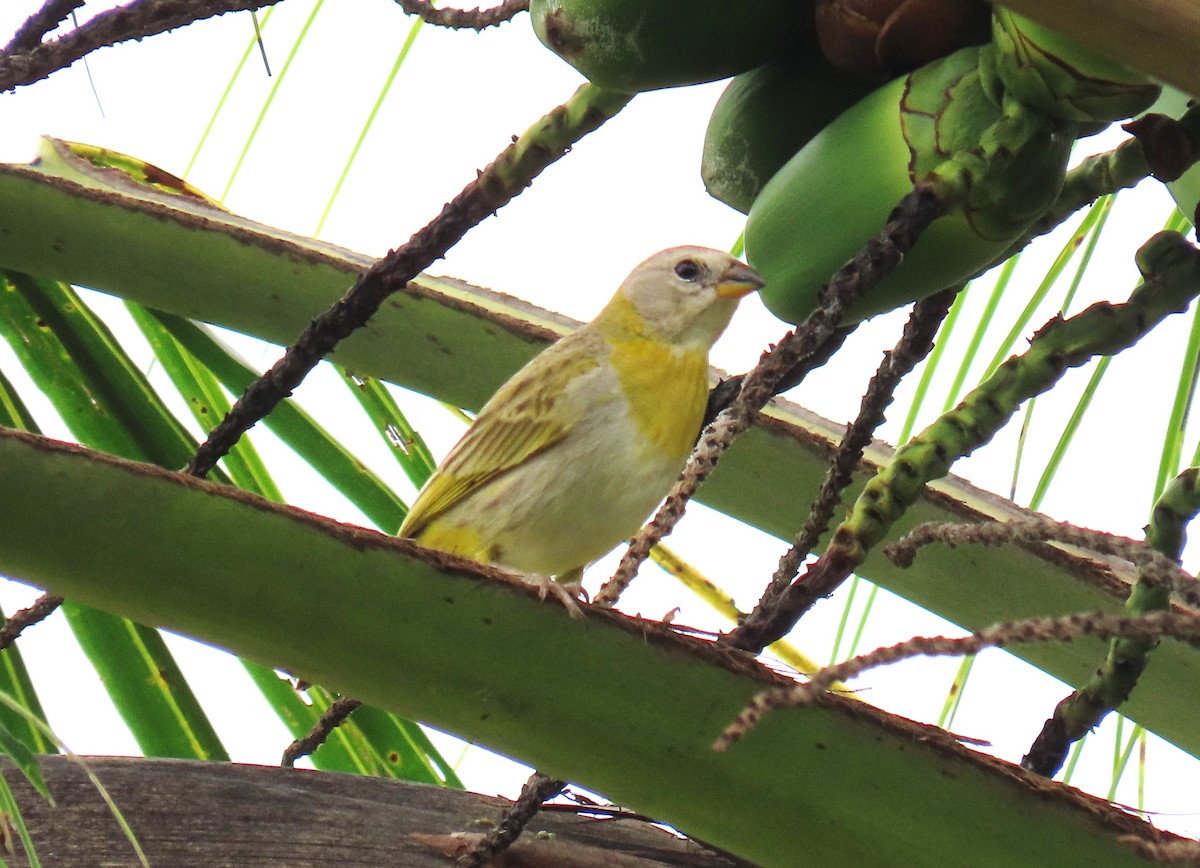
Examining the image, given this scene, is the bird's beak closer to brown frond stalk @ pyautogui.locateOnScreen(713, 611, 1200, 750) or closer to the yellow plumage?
the yellow plumage

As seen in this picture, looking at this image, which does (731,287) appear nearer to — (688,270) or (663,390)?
(688,270)

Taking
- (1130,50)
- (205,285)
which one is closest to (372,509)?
(205,285)

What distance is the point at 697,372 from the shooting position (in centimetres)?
319

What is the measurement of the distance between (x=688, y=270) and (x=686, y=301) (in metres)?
0.12

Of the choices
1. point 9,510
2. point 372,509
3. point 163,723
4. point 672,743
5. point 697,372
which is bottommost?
point 672,743

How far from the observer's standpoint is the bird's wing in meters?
2.92

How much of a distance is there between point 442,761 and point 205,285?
0.78 meters

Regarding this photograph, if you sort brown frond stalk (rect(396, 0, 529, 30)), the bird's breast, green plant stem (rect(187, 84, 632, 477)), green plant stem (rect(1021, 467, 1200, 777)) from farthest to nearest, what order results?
the bird's breast, brown frond stalk (rect(396, 0, 529, 30)), green plant stem (rect(187, 84, 632, 477)), green plant stem (rect(1021, 467, 1200, 777))

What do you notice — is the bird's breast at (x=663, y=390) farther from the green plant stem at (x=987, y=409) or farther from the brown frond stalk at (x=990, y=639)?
the brown frond stalk at (x=990, y=639)

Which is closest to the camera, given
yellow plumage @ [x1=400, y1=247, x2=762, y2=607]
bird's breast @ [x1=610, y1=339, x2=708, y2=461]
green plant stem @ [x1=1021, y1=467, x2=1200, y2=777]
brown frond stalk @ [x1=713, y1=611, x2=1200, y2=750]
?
brown frond stalk @ [x1=713, y1=611, x2=1200, y2=750]

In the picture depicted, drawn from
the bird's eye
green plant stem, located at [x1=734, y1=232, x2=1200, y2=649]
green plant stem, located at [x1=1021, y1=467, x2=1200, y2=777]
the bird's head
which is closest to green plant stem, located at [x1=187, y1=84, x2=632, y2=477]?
green plant stem, located at [x1=734, y1=232, x2=1200, y2=649]

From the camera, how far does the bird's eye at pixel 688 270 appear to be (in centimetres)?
340

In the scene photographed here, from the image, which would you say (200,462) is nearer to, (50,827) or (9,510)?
(9,510)

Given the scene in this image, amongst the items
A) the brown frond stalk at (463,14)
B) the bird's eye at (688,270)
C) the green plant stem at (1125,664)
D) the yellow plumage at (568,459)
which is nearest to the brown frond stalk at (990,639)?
the green plant stem at (1125,664)
